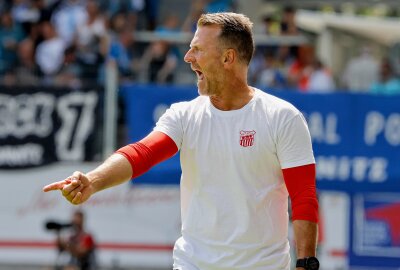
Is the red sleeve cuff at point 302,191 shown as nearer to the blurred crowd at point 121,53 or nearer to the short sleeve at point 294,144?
the short sleeve at point 294,144

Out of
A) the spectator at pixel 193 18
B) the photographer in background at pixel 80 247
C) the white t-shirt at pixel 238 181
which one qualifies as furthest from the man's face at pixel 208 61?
the spectator at pixel 193 18

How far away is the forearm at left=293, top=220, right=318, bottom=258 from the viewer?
18.6ft

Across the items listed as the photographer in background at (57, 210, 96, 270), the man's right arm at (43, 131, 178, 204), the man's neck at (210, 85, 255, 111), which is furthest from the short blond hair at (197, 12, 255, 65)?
the photographer in background at (57, 210, 96, 270)

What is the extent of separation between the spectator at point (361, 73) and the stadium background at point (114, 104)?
15 millimetres

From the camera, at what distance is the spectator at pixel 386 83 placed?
16609 millimetres

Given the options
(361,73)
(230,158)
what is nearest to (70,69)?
(361,73)

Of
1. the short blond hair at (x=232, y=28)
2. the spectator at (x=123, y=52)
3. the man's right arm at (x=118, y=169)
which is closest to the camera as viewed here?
the man's right arm at (x=118, y=169)

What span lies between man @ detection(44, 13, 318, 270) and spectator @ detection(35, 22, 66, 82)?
37.2 feet

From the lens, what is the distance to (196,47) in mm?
6070

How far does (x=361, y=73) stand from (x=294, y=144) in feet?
38.0

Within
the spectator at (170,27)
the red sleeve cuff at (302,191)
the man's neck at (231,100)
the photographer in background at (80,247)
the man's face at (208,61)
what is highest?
the spectator at (170,27)

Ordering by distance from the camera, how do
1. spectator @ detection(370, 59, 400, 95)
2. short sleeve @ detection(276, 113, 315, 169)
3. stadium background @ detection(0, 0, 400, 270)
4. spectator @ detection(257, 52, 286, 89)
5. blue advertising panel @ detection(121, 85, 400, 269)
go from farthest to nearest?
1. spectator @ detection(257, 52, 286, 89)
2. stadium background @ detection(0, 0, 400, 270)
3. spectator @ detection(370, 59, 400, 95)
4. blue advertising panel @ detection(121, 85, 400, 269)
5. short sleeve @ detection(276, 113, 315, 169)

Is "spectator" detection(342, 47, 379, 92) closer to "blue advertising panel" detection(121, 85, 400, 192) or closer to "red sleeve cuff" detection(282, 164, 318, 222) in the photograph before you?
"blue advertising panel" detection(121, 85, 400, 192)

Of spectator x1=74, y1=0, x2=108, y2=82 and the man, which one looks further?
spectator x1=74, y1=0, x2=108, y2=82
